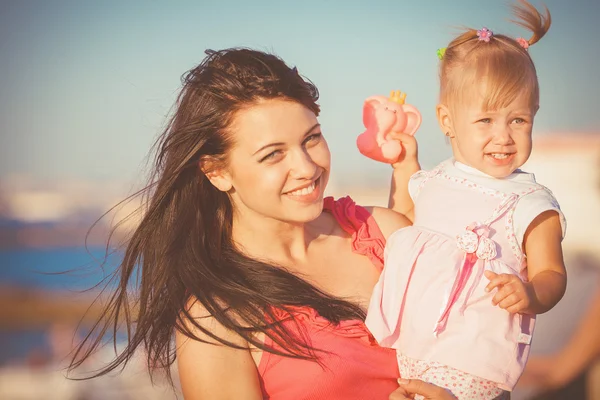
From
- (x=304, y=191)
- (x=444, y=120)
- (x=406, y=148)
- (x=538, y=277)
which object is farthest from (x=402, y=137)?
(x=538, y=277)

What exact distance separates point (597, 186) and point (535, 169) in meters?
0.52

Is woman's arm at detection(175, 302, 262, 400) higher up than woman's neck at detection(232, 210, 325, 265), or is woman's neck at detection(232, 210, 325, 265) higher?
woman's neck at detection(232, 210, 325, 265)

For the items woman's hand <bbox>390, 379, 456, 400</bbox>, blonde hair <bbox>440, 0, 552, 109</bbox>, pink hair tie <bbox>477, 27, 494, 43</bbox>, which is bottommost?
woman's hand <bbox>390, 379, 456, 400</bbox>

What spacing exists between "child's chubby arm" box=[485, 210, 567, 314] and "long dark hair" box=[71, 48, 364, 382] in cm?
52

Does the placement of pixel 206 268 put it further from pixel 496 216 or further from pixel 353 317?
pixel 496 216

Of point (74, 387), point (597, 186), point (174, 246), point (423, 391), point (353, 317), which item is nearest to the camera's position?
point (423, 391)

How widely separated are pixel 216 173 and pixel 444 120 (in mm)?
762

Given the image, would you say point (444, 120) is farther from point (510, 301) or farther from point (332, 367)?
point (332, 367)

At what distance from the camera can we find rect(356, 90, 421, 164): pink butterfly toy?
8.30 ft

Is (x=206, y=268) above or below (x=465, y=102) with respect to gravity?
below

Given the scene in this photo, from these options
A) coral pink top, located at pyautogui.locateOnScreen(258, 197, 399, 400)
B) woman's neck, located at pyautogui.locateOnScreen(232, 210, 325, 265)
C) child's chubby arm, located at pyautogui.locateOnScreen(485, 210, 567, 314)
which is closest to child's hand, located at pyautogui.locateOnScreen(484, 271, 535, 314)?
child's chubby arm, located at pyautogui.locateOnScreen(485, 210, 567, 314)

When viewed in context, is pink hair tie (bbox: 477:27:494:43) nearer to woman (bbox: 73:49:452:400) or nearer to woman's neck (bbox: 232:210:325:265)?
woman (bbox: 73:49:452:400)

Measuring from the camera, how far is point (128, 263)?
2334mm

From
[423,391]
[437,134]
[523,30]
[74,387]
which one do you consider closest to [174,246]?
[423,391]
